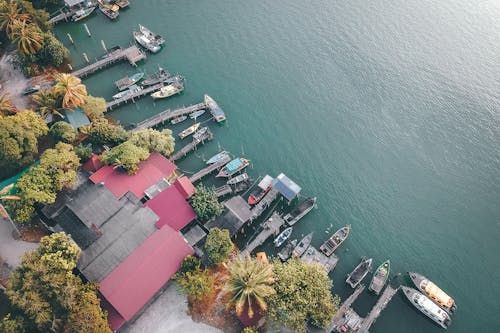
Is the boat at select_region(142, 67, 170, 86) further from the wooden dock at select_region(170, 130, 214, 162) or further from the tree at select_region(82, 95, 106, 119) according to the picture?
the wooden dock at select_region(170, 130, 214, 162)

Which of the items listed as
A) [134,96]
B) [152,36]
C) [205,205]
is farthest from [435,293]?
[152,36]

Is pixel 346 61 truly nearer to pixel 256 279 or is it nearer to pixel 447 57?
pixel 447 57

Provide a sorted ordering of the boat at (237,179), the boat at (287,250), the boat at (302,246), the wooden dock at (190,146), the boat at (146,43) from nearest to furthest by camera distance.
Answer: the boat at (287,250) → the boat at (302,246) → the boat at (237,179) → the wooden dock at (190,146) → the boat at (146,43)

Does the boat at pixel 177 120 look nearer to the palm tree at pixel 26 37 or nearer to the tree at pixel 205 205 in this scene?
the tree at pixel 205 205

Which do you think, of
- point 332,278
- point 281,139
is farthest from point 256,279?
point 281,139

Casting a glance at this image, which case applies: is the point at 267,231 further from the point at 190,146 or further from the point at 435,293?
the point at 435,293

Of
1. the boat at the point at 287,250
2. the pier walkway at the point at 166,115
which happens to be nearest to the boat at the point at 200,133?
the pier walkway at the point at 166,115
